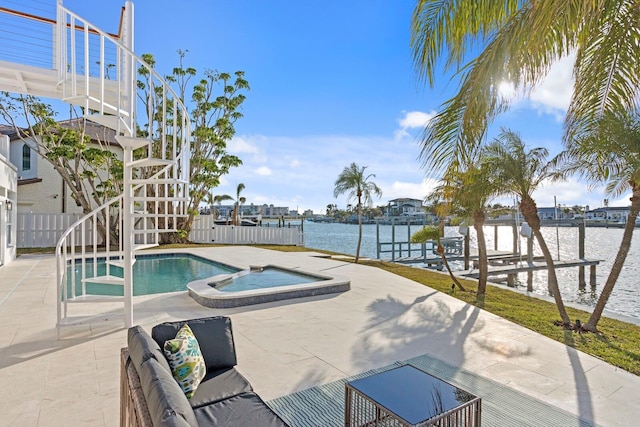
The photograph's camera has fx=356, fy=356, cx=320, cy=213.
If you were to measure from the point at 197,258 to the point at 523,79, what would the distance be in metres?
11.3

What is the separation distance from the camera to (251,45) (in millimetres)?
9117

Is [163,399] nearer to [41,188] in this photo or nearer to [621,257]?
[621,257]

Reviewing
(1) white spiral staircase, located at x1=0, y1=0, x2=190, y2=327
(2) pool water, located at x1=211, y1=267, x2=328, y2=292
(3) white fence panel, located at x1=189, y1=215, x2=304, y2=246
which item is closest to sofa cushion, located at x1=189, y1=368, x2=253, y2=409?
(1) white spiral staircase, located at x1=0, y1=0, x2=190, y2=327

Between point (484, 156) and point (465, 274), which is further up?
point (484, 156)

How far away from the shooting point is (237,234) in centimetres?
1814

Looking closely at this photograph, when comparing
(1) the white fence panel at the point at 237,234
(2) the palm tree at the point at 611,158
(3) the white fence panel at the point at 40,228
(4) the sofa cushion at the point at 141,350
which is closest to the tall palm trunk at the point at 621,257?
(2) the palm tree at the point at 611,158

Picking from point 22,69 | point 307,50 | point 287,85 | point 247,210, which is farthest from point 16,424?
point 247,210

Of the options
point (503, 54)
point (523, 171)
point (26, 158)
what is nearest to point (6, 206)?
point (26, 158)

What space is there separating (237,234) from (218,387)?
52.8ft

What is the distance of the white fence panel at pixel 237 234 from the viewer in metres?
18.0

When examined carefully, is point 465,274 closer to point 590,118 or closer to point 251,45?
point 590,118

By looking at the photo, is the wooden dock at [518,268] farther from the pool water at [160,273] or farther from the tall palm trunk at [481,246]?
the pool water at [160,273]

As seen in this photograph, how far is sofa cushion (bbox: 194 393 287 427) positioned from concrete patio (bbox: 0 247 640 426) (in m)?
0.93

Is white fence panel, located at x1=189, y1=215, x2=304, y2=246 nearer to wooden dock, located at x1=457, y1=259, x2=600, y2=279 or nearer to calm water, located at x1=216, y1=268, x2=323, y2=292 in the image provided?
calm water, located at x1=216, y1=268, x2=323, y2=292
